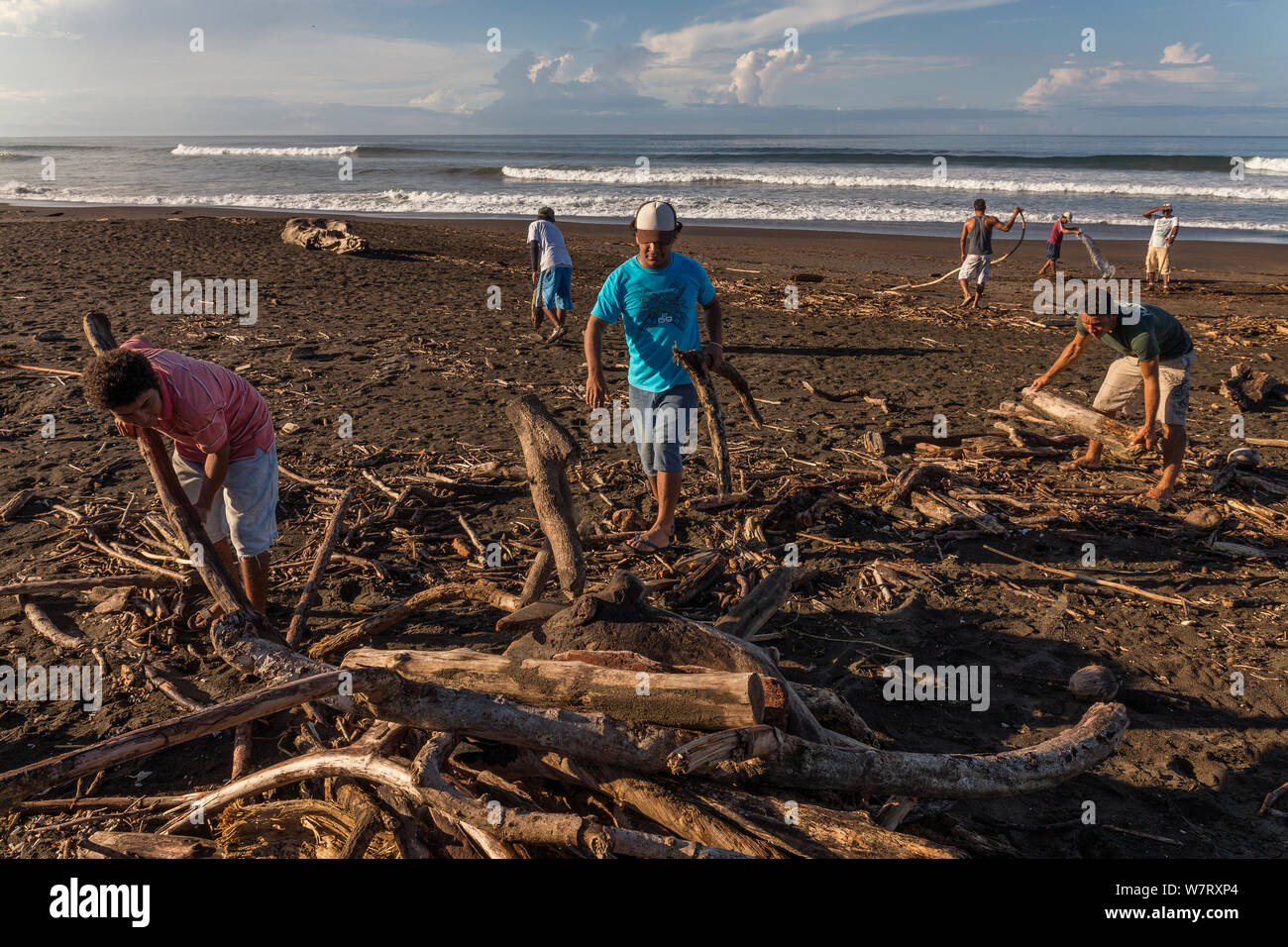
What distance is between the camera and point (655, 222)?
4.76 metres

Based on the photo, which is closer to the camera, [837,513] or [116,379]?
[116,379]

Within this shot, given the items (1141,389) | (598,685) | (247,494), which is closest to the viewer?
(598,685)

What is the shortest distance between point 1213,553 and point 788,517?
9.49ft

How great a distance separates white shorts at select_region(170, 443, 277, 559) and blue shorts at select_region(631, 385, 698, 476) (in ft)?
7.61

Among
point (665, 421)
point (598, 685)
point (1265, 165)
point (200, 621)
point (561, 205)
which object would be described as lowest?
point (200, 621)

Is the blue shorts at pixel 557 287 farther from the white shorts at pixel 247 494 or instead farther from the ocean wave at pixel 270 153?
the ocean wave at pixel 270 153

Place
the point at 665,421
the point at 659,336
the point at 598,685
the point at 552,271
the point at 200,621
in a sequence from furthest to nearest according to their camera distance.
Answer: the point at 552,271, the point at 665,421, the point at 659,336, the point at 200,621, the point at 598,685

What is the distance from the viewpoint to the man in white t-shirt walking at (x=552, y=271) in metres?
10.9

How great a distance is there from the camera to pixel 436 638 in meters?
4.51

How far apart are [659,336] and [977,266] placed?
10360mm

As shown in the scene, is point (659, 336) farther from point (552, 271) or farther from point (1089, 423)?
point (552, 271)

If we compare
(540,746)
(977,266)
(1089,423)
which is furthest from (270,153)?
(540,746)

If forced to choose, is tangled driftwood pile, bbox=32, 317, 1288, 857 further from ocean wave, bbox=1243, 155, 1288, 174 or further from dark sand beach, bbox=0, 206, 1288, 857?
ocean wave, bbox=1243, 155, 1288, 174

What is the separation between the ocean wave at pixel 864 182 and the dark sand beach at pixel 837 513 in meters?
21.1
